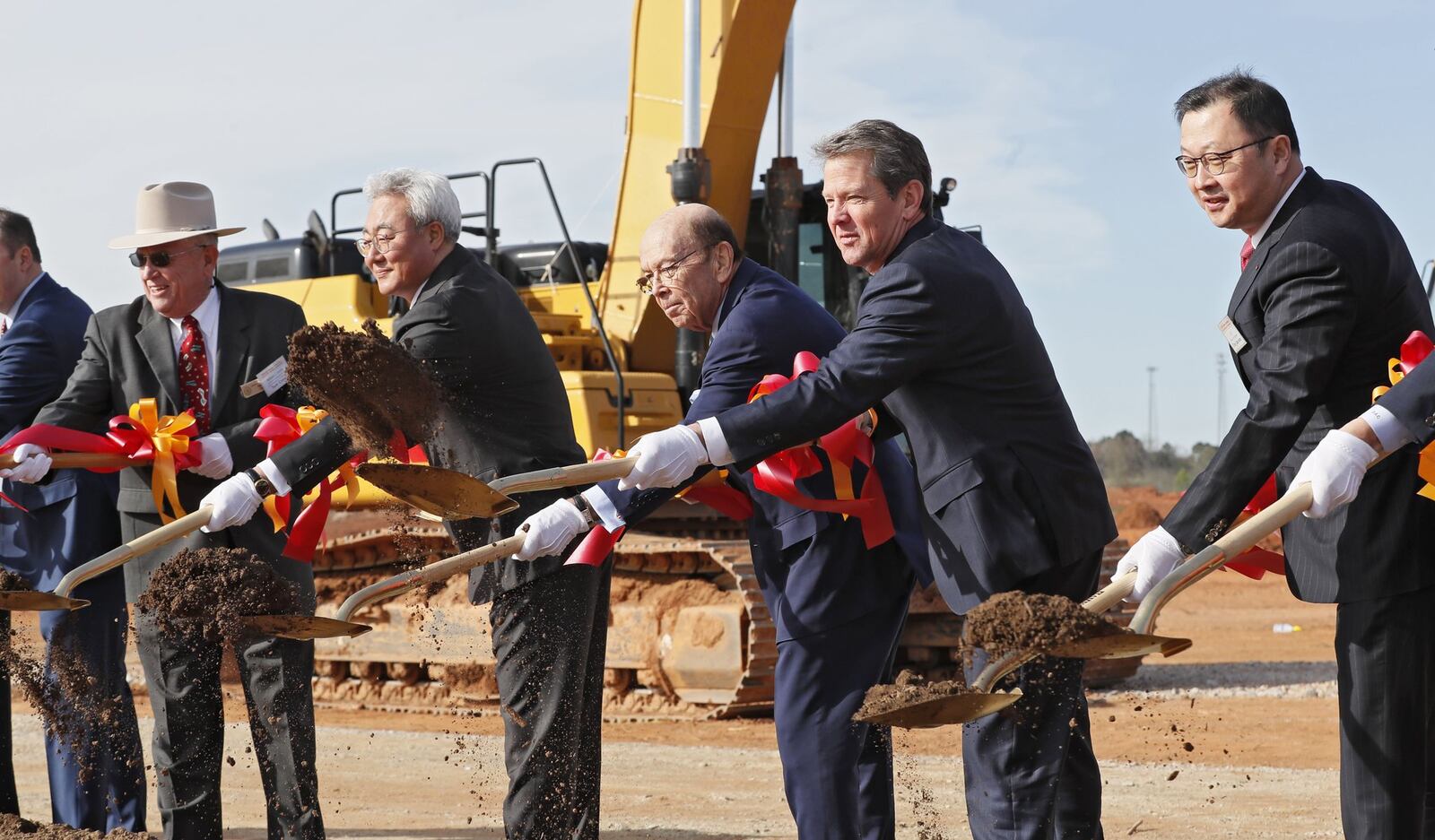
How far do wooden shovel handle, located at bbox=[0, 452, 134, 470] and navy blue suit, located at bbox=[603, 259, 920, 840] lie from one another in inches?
74.8

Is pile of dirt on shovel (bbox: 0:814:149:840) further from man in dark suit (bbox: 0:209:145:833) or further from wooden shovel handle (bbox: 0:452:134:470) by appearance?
wooden shovel handle (bbox: 0:452:134:470)

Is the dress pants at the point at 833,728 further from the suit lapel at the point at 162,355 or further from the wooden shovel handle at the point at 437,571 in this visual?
the suit lapel at the point at 162,355

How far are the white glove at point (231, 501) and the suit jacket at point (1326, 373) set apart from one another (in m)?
2.78

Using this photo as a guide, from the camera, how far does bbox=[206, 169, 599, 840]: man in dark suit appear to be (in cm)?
479

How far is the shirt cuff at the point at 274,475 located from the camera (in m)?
5.12

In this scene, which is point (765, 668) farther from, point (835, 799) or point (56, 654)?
point (835, 799)

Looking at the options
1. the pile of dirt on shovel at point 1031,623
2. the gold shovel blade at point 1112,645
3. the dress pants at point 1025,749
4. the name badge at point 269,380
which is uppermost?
the name badge at point 269,380

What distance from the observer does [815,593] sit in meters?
4.51

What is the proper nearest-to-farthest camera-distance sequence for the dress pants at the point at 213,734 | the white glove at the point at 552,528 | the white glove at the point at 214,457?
the white glove at the point at 552,528 → the dress pants at the point at 213,734 → the white glove at the point at 214,457

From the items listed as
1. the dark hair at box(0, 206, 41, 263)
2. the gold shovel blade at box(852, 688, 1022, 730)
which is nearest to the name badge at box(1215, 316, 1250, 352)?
the gold shovel blade at box(852, 688, 1022, 730)

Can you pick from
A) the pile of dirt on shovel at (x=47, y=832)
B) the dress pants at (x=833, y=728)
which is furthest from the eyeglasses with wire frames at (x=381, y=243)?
the pile of dirt on shovel at (x=47, y=832)

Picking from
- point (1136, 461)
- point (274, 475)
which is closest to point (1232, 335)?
point (274, 475)

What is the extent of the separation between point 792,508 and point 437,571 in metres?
0.97

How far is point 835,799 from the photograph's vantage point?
4.39 meters
